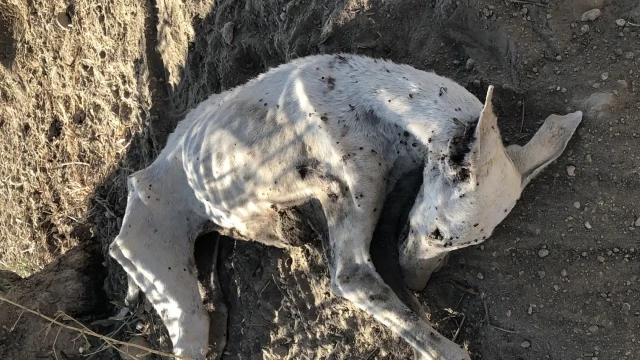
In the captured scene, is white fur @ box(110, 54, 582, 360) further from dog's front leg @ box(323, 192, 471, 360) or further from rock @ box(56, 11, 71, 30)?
rock @ box(56, 11, 71, 30)

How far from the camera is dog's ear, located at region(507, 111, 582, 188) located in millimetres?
2691

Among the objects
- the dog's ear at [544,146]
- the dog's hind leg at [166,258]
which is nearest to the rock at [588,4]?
the dog's ear at [544,146]

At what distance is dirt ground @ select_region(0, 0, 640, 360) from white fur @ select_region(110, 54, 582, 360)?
10.7 inches

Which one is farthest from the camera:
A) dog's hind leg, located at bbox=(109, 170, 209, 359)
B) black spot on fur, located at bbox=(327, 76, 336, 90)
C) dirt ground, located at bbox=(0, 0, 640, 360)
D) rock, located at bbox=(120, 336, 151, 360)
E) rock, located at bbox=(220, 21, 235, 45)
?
rock, located at bbox=(120, 336, 151, 360)

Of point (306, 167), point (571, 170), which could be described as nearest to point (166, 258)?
point (306, 167)

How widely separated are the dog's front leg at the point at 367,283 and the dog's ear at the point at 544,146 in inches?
27.6

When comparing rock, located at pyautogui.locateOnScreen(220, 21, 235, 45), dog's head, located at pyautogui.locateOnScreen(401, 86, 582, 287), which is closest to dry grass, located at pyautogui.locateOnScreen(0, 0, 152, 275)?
rock, located at pyautogui.locateOnScreen(220, 21, 235, 45)

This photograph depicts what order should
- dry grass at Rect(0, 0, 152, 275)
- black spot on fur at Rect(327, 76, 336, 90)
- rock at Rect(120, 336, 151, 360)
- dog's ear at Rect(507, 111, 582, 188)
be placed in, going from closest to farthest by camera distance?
dog's ear at Rect(507, 111, 582, 188) < black spot on fur at Rect(327, 76, 336, 90) < rock at Rect(120, 336, 151, 360) < dry grass at Rect(0, 0, 152, 275)

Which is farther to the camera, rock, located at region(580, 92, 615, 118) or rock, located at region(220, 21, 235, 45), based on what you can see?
rock, located at region(220, 21, 235, 45)

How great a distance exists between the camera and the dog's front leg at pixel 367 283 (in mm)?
2736

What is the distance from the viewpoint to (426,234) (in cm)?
258

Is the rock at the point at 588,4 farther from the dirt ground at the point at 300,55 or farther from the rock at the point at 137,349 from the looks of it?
the rock at the point at 137,349

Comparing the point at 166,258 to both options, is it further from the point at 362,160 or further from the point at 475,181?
the point at 475,181

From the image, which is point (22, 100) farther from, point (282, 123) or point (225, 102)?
point (282, 123)
